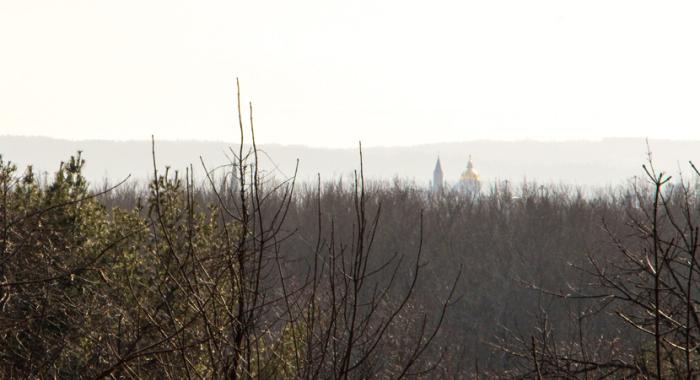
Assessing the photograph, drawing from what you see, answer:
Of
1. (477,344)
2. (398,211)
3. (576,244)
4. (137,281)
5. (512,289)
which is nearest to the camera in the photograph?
(137,281)

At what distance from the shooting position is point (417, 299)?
38.3m

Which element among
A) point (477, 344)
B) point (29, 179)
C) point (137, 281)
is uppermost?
point (29, 179)

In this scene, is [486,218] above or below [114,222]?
below

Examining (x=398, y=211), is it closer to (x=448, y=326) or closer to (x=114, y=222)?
(x=448, y=326)

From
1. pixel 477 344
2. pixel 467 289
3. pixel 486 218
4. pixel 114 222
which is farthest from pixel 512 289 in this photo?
pixel 114 222

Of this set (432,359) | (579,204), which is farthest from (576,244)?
(432,359)

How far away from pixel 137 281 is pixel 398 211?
1379 inches

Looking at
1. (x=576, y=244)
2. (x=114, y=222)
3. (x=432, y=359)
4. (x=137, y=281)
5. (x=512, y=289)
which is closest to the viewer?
(x=137, y=281)

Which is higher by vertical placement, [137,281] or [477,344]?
[137,281]

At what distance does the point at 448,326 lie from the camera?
38.0 metres

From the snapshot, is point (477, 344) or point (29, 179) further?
point (477, 344)

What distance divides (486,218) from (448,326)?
1044 cm

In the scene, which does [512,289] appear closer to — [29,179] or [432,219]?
[432,219]

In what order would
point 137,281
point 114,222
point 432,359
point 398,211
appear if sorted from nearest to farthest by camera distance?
point 137,281 → point 114,222 → point 432,359 → point 398,211
